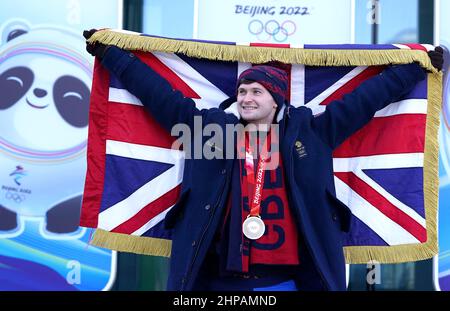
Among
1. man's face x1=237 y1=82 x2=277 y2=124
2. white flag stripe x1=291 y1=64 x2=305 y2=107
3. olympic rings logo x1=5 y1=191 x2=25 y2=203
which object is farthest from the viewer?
olympic rings logo x1=5 y1=191 x2=25 y2=203

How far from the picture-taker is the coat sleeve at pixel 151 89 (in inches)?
121

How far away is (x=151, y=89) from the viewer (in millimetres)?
3092

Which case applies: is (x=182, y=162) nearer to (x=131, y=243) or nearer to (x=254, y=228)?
(x=131, y=243)

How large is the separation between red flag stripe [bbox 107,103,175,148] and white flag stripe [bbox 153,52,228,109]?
0.23 meters

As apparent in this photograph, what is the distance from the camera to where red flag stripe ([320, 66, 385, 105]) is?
10.9ft

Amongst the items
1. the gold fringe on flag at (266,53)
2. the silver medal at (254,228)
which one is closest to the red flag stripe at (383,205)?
the gold fringe on flag at (266,53)

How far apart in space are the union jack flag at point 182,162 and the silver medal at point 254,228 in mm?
612

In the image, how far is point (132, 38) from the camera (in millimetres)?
3197

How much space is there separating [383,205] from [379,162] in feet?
0.68

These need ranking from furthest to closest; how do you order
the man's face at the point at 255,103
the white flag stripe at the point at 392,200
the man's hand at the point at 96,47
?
the white flag stripe at the point at 392,200 → the man's hand at the point at 96,47 → the man's face at the point at 255,103

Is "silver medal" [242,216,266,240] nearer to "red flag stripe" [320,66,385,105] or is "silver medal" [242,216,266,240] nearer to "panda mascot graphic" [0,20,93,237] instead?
"red flag stripe" [320,66,385,105]

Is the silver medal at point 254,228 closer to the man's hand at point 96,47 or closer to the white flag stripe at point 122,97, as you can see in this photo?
the white flag stripe at point 122,97

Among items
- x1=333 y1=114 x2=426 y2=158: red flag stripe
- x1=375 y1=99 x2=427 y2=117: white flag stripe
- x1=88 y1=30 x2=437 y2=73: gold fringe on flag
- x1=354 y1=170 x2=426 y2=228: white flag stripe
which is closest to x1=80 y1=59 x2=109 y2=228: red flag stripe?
x1=88 y1=30 x2=437 y2=73: gold fringe on flag

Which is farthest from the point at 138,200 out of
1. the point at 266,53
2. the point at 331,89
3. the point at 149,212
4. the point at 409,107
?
the point at 409,107
